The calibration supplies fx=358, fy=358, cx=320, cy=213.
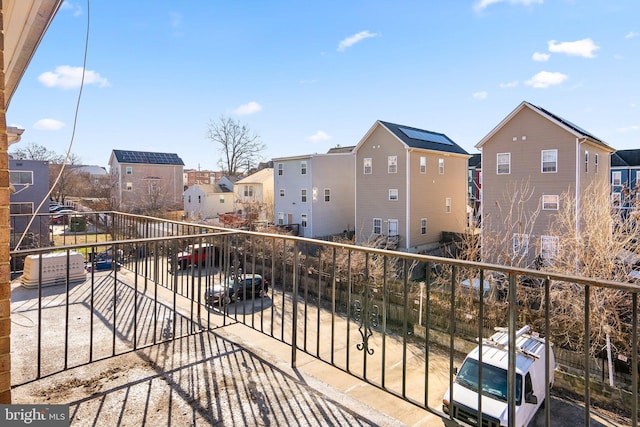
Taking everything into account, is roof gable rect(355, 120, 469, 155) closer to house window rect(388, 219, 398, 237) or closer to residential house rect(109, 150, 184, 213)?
house window rect(388, 219, 398, 237)

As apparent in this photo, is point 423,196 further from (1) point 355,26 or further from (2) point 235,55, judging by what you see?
(2) point 235,55

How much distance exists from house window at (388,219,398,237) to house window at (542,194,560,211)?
7.16 m

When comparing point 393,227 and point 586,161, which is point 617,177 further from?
point 393,227

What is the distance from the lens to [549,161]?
46.8 feet

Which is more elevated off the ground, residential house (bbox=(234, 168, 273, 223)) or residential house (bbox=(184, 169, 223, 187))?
residential house (bbox=(184, 169, 223, 187))

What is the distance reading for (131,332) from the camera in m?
3.10

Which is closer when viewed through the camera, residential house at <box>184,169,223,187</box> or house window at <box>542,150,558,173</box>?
house window at <box>542,150,558,173</box>

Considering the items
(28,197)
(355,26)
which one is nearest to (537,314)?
(355,26)

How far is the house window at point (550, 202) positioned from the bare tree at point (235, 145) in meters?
28.6

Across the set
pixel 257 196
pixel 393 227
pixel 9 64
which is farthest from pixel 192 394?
pixel 257 196

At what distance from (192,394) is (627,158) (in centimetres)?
3500

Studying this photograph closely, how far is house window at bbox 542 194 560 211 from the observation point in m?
14.1

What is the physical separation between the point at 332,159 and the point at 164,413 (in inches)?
906

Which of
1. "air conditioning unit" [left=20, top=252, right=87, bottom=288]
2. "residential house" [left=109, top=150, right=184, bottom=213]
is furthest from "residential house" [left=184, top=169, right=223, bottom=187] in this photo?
"air conditioning unit" [left=20, top=252, right=87, bottom=288]
